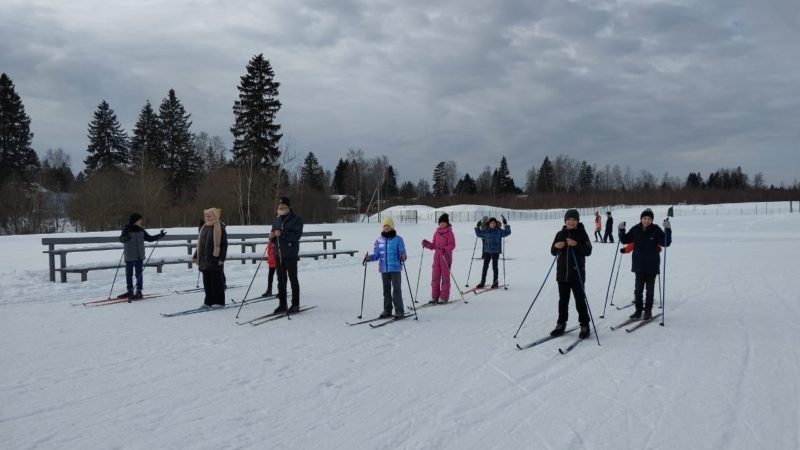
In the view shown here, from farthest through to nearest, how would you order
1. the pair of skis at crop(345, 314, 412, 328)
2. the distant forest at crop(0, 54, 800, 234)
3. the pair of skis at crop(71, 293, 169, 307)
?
the distant forest at crop(0, 54, 800, 234), the pair of skis at crop(71, 293, 169, 307), the pair of skis at crop(345, 314, 412, 328)

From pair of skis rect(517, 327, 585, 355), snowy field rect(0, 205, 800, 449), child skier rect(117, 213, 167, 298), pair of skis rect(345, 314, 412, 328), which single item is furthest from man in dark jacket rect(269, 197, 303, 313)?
pair of skis rect(517, 327, 585, 355)

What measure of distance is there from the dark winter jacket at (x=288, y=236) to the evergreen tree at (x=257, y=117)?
36170mm

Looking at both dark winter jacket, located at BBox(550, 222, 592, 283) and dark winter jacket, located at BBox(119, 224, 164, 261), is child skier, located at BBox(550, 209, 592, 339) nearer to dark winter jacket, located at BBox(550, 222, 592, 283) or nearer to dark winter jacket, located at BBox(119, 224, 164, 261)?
dark winter jacket, located at BBox(550, 222, 592, 283)

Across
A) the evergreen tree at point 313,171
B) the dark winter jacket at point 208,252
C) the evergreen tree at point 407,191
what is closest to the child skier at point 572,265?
the dark winter jacket at point 208,252

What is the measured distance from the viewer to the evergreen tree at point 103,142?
2154 inches

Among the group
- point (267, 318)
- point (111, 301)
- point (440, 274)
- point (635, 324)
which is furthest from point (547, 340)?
point (111, 301)

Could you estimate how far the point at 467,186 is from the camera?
397 feet

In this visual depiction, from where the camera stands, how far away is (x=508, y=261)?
1936 centimetres

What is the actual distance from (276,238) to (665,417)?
6772 millimetres

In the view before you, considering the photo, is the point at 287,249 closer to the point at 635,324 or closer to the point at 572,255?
the point at 572,255

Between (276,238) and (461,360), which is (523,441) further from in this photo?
(276,238)

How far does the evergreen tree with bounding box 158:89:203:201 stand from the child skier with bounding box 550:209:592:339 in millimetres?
53024

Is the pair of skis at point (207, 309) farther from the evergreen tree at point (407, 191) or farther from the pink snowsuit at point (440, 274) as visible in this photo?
the evergreen tree at point (407, 191)

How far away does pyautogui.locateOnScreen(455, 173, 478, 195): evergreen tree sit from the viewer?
120562 millimetres
